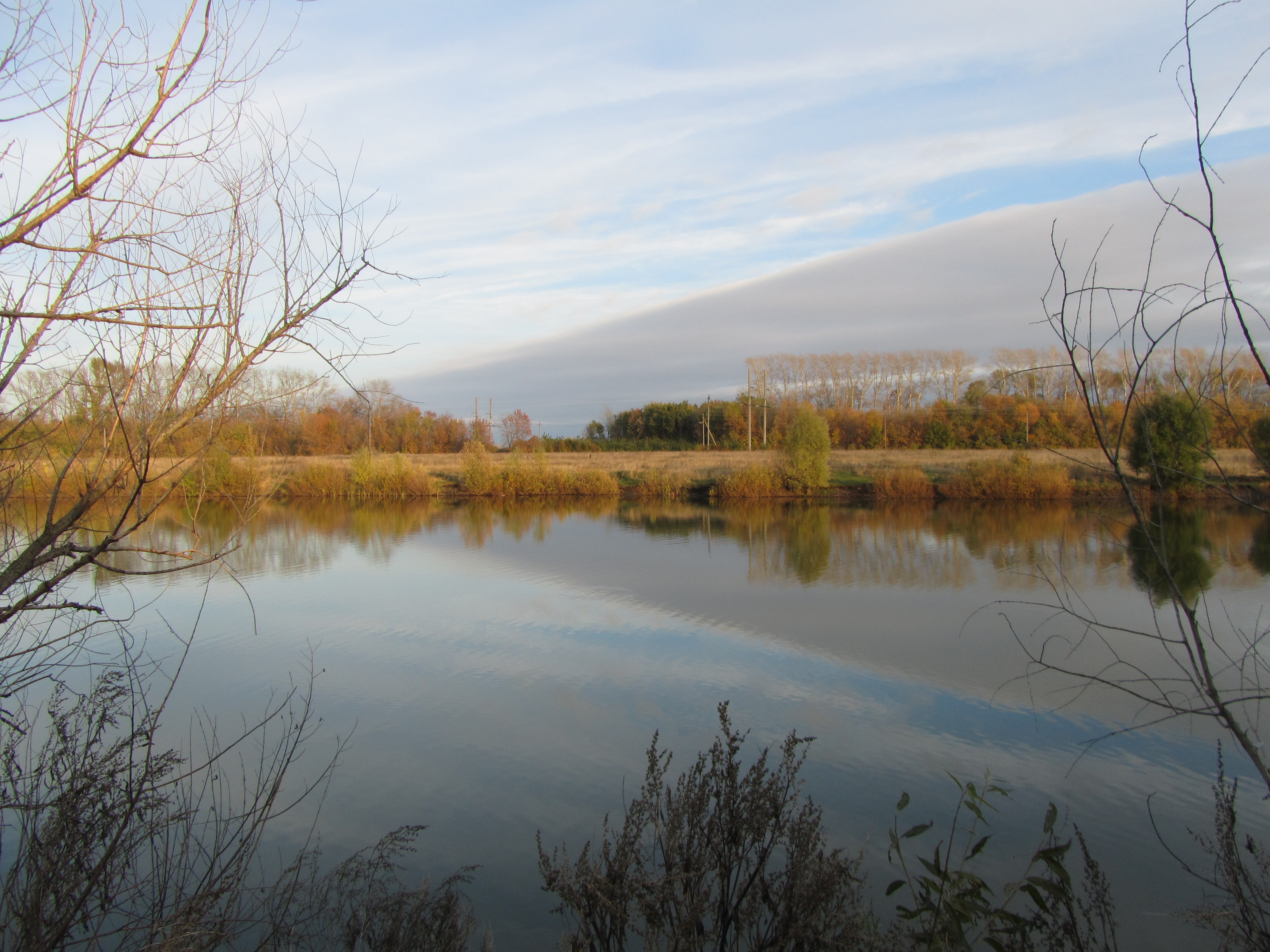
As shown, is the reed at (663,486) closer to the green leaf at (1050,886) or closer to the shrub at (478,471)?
the shrub at (478,471)

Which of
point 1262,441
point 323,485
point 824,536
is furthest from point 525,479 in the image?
point 1262,441

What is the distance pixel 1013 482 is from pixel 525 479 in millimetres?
15342

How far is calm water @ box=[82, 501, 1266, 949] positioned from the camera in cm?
431

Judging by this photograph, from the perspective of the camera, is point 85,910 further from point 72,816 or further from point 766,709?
point 766,709

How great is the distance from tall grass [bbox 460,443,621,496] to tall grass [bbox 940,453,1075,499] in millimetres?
11218

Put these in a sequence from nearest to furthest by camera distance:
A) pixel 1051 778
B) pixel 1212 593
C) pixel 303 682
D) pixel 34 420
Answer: pixel 34 420, pixel 1051 778, pixel 303 682, pixel 1212 593

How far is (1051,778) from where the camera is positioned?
4.88 m

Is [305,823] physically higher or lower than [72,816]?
lower

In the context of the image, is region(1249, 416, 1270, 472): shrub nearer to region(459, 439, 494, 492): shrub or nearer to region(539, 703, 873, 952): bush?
region(539, 703, 873, 952): bush

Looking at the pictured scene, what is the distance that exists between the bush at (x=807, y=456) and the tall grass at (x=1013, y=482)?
365cm

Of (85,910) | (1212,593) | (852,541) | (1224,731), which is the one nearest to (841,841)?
(85,910)

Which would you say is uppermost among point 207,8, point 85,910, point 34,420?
point 207,8

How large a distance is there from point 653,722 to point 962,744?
215 cm

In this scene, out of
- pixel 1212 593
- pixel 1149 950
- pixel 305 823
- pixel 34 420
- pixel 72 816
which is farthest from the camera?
pixel 1212 593
